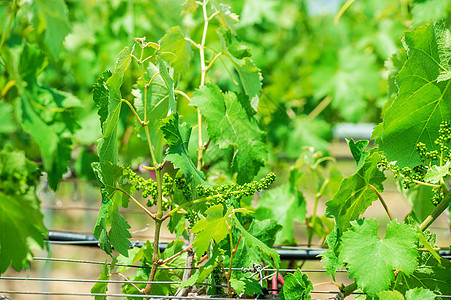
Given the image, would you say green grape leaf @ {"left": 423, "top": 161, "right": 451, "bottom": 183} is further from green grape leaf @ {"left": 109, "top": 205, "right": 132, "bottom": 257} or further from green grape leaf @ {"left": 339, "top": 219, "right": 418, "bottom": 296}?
green grape leaf @ {"left": 109, "top": 205, "right": 132, "bottom": 257}

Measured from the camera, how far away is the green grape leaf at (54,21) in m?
1.45

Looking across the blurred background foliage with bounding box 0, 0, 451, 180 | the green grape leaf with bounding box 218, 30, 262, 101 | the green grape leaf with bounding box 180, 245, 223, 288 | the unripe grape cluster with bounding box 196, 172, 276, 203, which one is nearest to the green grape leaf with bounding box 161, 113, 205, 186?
the unripe grape cluster with bounding box 196, 172, 276, 203

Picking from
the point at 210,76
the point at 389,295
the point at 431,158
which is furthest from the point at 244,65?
the point at 210,76

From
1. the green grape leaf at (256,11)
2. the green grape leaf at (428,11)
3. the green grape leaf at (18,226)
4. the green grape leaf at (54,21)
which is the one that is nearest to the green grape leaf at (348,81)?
the green grape leaf at (256,11)

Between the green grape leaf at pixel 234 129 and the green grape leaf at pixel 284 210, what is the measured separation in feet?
1.01

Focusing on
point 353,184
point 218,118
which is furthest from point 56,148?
point 353,184

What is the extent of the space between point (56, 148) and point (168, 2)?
65.0 inches

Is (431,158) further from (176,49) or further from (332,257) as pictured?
(176,49)

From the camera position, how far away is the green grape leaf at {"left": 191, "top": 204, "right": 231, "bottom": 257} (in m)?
0.81

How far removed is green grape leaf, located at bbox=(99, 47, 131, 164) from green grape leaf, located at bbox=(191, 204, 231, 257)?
0.58 feet

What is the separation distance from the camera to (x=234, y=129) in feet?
3.36

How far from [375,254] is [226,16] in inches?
22.5

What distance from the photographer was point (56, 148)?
1.38 metres

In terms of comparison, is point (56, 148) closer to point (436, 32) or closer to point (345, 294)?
point (345, 294)
